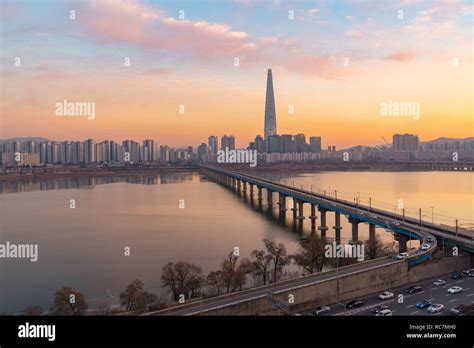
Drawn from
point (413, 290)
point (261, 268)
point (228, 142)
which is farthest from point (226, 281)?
point (228, 142)

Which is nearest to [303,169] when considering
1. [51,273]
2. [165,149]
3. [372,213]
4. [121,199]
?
[165,149]

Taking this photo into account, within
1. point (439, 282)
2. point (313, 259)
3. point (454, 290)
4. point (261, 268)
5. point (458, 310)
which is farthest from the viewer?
point (313, 259)

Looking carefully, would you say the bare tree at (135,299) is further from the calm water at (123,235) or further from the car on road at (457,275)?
the car on road at (457,275)

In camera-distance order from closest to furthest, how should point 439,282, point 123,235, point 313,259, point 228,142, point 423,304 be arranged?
point 423,304 < point 439,282 < point 313,259 < point 123,235 < point 228,142

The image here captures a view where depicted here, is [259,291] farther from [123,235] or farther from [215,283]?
[123,235]
